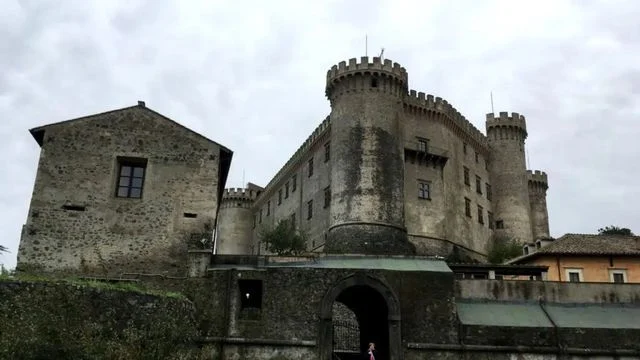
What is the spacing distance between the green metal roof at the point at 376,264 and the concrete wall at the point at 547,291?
5.29ft

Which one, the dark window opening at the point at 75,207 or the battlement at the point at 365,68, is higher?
the battlement at the point at 365,68

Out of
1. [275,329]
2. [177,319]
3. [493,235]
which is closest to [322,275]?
[275,329]

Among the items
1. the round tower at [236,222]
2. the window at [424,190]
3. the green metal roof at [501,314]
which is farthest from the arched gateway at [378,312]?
the round tower at [236,222]

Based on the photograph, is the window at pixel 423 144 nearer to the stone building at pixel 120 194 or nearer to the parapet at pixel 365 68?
the parapet at pixel 365 68

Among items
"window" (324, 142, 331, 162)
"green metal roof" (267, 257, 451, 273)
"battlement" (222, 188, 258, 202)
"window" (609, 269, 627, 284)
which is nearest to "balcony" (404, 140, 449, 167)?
"window" (324, 142, 331, 162)

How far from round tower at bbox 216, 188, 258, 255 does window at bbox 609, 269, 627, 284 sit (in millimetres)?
39195

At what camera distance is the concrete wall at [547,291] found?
82.2 ft

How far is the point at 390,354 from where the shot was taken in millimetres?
21859

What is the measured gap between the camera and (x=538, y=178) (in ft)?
198

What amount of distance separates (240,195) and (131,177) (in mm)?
41720

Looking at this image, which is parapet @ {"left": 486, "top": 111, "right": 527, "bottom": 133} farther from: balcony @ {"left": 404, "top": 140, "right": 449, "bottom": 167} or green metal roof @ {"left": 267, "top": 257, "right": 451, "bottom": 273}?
green metal roof @ {"left": 267, "top": 257, "right": 451, "bottom": 273}

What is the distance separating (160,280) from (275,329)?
15.2 feet

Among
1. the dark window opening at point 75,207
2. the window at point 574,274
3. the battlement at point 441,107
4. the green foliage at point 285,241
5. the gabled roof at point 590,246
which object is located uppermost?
the battlement at point 441,107

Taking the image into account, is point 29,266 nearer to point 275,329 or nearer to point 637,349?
point 275,329
